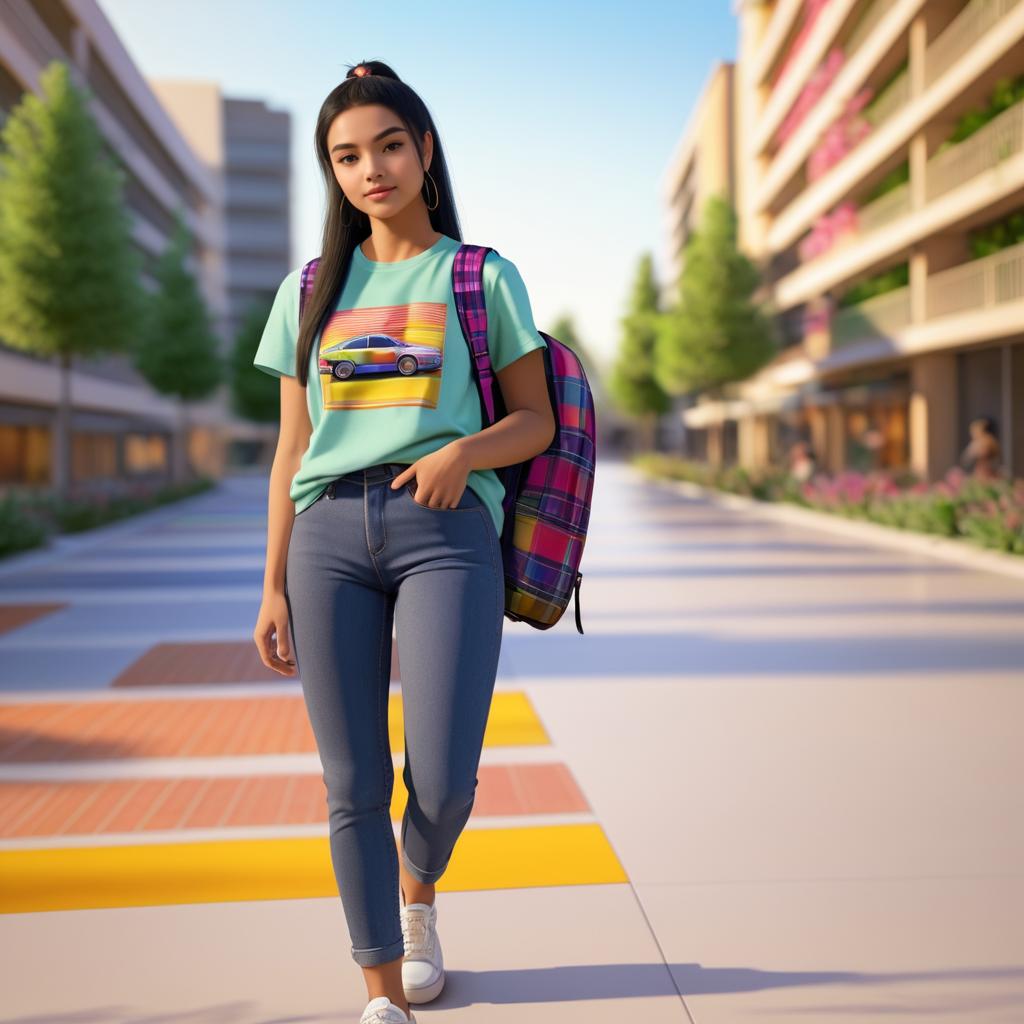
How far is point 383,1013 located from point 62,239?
21.5m

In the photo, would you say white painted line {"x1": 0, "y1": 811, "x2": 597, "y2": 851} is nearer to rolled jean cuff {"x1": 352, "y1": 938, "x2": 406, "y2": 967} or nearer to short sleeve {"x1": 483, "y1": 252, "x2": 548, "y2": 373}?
rolled jean cuff {"x1": 352, "y1": 938, "x2": 406, "y2": 967}

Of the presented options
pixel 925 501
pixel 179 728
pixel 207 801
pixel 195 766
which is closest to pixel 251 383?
pixel 925 501

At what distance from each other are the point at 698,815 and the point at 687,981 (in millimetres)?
1572

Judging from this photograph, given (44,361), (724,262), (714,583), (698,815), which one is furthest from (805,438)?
(698,815)

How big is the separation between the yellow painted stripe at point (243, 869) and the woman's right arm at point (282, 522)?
140cm

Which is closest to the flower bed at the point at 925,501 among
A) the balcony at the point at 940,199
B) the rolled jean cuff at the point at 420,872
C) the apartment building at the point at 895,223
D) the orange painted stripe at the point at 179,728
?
the apartment building at the point at 895,223

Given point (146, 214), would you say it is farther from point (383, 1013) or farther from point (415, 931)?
point (383, 1013)

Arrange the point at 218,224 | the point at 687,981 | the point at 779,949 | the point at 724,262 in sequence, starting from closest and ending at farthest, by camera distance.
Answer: the point at 687,981
the point at 779,949
the point at 724,262
the point at 218,224

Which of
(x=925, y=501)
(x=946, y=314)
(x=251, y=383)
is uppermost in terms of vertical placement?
(x=251, y=383)

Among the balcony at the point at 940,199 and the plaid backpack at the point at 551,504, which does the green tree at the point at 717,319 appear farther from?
the plaid backpack at the point at 551,504

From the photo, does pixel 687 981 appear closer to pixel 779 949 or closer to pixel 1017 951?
pixel 779 949

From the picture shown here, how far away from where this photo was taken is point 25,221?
72.1ft

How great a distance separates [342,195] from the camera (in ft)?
9.21

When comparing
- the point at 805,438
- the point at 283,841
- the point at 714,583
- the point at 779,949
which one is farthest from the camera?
the point at 805,438
